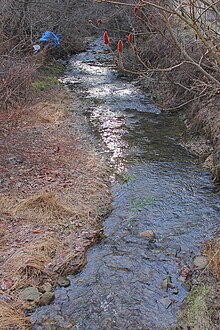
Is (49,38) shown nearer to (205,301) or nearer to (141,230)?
(141,230)

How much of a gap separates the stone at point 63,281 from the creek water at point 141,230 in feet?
0.22

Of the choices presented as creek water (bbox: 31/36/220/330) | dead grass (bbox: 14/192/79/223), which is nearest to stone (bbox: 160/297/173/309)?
creek water (bbox: 31/36/220/330)

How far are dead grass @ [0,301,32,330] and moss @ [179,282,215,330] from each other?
166 cm

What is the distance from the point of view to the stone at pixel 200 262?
488cm

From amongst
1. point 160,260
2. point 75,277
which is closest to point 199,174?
point 160,260

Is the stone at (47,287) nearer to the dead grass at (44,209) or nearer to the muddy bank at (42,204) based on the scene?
the muddy bank at (42,204)

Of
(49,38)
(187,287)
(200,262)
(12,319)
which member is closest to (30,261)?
(12,319)

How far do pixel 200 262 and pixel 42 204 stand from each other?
2.51 m

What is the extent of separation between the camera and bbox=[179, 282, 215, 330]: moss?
157 inches

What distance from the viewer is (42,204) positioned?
5.91 meters

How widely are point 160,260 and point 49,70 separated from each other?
11.7 meters

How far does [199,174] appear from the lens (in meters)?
7.53

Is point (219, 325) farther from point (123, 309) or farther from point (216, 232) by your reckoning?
point (216, 232)

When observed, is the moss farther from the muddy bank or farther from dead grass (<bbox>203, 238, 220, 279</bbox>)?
the muddy bank
